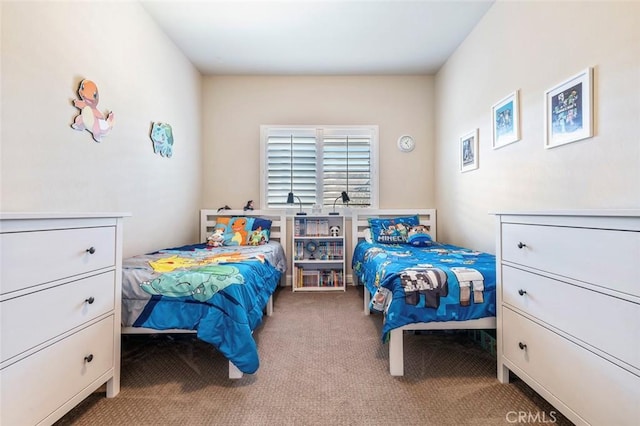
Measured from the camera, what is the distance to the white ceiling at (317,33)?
94.9 inches

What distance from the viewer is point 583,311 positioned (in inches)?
41.9

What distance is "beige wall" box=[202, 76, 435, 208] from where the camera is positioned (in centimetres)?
364

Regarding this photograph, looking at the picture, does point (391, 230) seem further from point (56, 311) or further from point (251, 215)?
point (56, 311)

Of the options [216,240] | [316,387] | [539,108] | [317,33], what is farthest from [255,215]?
[539,108]

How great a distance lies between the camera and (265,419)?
1.30 meters

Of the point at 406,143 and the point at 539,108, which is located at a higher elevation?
the point at 406,143

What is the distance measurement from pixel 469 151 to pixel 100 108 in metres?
3.00

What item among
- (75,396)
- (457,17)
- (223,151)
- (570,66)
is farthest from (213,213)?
(570,66)

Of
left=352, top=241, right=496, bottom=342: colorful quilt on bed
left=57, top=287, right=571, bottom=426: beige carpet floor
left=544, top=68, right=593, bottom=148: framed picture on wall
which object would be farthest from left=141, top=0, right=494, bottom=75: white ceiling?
left=57, top=287, right=571, bottom=426: beige carpet floor

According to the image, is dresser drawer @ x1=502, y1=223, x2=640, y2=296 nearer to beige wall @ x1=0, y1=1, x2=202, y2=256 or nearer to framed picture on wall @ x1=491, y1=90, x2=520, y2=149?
framed picture on wall @ x1=491, y1=90, x2=520, y2=149

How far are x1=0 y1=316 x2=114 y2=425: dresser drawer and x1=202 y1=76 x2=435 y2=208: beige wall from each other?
244 cm

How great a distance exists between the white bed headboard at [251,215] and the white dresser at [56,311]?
81.6 inches

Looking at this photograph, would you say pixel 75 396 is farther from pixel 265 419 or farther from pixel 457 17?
pixel 457 17

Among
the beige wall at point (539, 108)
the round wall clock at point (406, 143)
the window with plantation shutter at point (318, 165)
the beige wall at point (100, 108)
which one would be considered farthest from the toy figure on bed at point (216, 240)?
the beige wall at point (539, 108)
